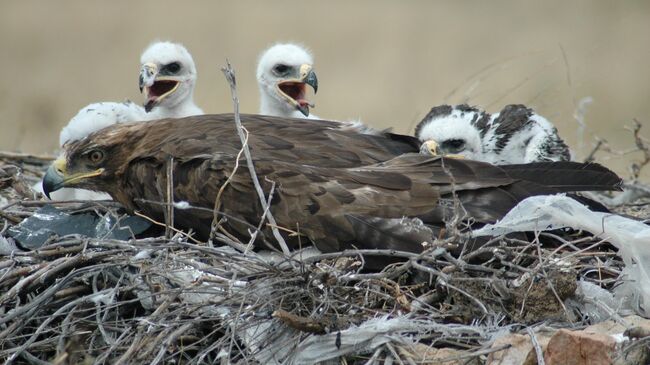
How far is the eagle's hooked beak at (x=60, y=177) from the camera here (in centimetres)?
657

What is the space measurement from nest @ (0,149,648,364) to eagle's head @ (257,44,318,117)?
9.13 ft

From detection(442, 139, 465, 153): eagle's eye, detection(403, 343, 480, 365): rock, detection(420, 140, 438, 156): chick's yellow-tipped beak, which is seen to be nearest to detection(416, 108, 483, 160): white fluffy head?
detection(442, 139, 465, 153): eagle's eye

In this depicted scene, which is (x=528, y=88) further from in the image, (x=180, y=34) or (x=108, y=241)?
(x=108, y=241)

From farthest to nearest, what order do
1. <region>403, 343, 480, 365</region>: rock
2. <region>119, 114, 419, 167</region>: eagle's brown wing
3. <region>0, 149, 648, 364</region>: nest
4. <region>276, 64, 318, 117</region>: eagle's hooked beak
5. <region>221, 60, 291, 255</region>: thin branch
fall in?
<region>276, 64, 318, 117</region>: eagle's hooked beak
<region>119, 114, 419, 167</region>: eagle's brown wing
<region>221, 60, 291, 255</region>: thin branch
<region>0, 149, 648, 364</region>: nest
<region>403, 343, 480, 365</region>: rock

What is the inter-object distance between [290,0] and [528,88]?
4.67m

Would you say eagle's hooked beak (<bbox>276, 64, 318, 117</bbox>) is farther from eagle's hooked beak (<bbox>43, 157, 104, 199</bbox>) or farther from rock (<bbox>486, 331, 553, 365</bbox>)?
rock (<bbox>486, 331, 553, 365</bbox>)

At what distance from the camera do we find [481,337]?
16.7 ft

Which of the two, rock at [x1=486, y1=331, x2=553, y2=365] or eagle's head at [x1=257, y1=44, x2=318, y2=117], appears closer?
rock at [x1=486, y1=331, x2=553, y2=365]

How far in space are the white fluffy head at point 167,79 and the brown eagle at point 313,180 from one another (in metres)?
1.55

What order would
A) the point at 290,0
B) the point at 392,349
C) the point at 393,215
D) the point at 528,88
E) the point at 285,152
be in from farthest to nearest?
the point at 290,0
the point at 528,88
the point at 285,152
the point at 393,215
the point at 392,349

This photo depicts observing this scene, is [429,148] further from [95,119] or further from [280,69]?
[95,119]

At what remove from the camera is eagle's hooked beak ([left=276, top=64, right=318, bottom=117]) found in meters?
8.26

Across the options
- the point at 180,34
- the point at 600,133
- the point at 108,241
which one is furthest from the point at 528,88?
the point at 108,241

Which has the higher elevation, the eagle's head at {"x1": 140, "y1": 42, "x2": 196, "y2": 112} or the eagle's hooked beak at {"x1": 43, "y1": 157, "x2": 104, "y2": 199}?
the eagle's head at {"x1": 140, "y1": 42, "x2": 196, "y2": 112}
